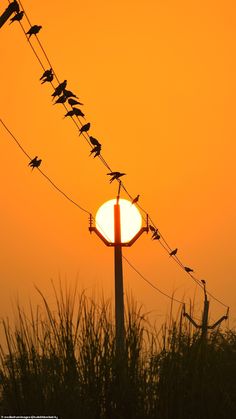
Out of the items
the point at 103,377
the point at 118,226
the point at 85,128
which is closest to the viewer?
the point at 103,377

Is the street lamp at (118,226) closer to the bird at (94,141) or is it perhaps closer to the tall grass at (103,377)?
the bird at (94,141)

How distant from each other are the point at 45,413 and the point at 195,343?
2.15 metres

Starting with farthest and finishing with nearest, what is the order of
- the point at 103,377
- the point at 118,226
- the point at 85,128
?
the point at 118,226
the point at 85,128
the point at 103,377

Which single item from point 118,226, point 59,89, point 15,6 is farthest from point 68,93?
point 118,226

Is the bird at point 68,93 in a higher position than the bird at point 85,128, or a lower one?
lower

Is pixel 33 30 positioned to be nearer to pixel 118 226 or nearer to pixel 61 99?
pixel 61 99

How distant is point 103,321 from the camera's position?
1165cm

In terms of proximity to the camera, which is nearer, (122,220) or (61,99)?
(61,99)

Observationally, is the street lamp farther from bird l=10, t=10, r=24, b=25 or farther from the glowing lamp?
bird l=10, t=10, r=24, b=25

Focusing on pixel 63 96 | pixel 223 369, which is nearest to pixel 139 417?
pixel 223 369

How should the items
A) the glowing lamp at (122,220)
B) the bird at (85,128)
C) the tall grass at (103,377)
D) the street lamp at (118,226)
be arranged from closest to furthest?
the tall grass at (103,377)
the bird at (85,128)
the street lamp at (118,226)
the glowing lamp at (122,220)

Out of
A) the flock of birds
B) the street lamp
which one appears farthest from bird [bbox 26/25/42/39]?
the street lamp

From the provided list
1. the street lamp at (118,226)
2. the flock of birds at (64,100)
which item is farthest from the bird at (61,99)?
the street lamp at (118,226)

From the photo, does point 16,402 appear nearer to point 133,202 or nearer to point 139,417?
point 139,417
